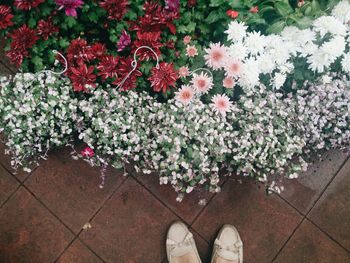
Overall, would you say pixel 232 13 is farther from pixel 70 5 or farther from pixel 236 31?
pixel 70 5

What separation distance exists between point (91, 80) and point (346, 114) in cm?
211

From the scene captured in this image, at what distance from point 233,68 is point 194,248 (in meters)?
1.80

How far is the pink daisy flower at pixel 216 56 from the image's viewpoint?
3.07 m

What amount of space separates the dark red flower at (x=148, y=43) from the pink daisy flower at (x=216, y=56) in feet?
1.33

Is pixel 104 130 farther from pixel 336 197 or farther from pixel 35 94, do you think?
pixel 336 197

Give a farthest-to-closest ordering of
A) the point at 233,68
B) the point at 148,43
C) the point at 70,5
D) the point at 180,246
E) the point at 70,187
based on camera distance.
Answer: the point at 70,187 → the point at 180,246 → the point at 233,68 → the point at 148,43 → the point at 70,5

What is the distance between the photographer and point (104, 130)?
10.2 feet

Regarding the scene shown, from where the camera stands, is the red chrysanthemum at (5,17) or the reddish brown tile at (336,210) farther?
the reddish brown tile at (336,210)

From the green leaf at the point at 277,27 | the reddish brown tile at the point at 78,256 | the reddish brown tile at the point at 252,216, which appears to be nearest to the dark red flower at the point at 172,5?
the green leaf at the point at 277,27

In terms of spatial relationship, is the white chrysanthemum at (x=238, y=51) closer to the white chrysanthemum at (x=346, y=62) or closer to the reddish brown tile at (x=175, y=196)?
the white chrysanthemum at (x=346, y=62)

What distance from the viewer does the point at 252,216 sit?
149 inches

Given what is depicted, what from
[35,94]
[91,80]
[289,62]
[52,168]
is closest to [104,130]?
[91,80]

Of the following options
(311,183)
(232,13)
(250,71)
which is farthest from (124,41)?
(311,183)

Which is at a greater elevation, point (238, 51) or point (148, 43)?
point (238, 51)
